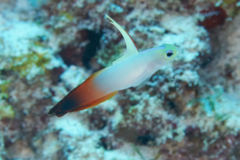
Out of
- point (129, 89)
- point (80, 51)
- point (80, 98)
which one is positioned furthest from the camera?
point (80, 51)

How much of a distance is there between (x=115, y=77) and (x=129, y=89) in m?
1.42

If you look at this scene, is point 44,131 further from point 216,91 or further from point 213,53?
point 213,53

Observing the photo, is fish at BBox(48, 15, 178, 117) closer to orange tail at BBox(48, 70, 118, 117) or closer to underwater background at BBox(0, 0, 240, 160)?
orange tail at BBox(48, 70, 118, 117)

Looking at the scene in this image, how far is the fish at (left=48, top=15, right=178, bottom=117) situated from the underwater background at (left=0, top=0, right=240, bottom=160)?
1187mm

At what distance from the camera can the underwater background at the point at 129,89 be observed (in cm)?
248

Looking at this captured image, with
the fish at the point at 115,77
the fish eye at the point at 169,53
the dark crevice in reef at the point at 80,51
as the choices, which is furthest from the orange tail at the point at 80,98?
the dark crevice in reef at the point at 80,51

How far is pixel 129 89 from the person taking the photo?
2.71m

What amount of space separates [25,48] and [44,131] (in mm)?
1533

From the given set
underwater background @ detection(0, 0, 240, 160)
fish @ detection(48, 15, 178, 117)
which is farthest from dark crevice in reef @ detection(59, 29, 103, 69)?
fish @ detection(48, 15, 178, 117)

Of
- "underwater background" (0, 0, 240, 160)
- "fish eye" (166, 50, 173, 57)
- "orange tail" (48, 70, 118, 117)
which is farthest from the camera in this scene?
"underwater background" (0, 0, 240, 160)

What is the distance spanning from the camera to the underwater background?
248 centimetres

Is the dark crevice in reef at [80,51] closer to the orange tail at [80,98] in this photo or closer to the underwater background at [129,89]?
the underwater background at [129,89]

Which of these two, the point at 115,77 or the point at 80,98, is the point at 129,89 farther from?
the point at 80,98

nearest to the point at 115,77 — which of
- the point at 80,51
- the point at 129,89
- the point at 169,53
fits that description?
the point at 169,53
